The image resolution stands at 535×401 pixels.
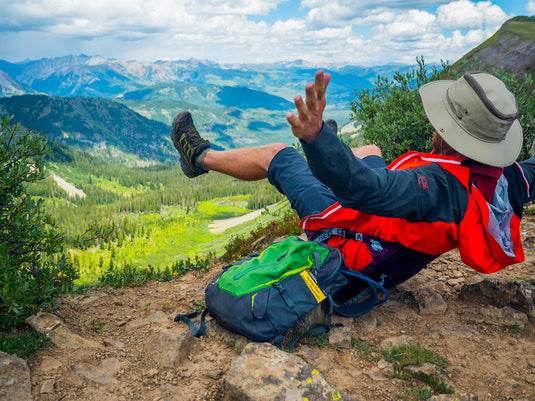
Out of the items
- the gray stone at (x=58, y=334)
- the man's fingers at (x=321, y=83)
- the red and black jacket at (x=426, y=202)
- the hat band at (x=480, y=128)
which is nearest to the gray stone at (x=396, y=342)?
the red and black jacket at (x=426, y=202)

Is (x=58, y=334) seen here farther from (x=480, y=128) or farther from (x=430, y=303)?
(x=480, y=128)

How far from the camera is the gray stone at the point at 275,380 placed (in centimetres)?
321

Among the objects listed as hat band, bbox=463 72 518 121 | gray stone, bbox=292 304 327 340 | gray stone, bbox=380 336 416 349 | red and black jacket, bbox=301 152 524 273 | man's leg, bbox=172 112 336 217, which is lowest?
gray stone, bbox=380 336 416 349

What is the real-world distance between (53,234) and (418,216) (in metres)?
5.03

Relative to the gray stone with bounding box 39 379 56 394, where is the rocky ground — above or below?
below

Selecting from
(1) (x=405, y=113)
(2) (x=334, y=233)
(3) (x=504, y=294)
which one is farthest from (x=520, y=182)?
(1) (x=405, y=113)

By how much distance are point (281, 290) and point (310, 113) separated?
92.4 inches

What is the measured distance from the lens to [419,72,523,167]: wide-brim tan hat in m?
3.44

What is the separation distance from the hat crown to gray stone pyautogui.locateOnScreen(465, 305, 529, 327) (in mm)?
2529

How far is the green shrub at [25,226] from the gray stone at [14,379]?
115 centimetres

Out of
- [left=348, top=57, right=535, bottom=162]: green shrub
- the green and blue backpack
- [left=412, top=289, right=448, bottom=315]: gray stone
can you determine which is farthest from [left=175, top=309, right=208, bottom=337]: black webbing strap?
[left=348, top=57, right=535, bottom=162]: green shrub

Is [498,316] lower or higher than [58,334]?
lower

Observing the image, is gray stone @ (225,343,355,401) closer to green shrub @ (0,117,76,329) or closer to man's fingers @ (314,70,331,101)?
man's fingers @ (314,70,331,101)

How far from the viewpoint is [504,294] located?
509 cm
